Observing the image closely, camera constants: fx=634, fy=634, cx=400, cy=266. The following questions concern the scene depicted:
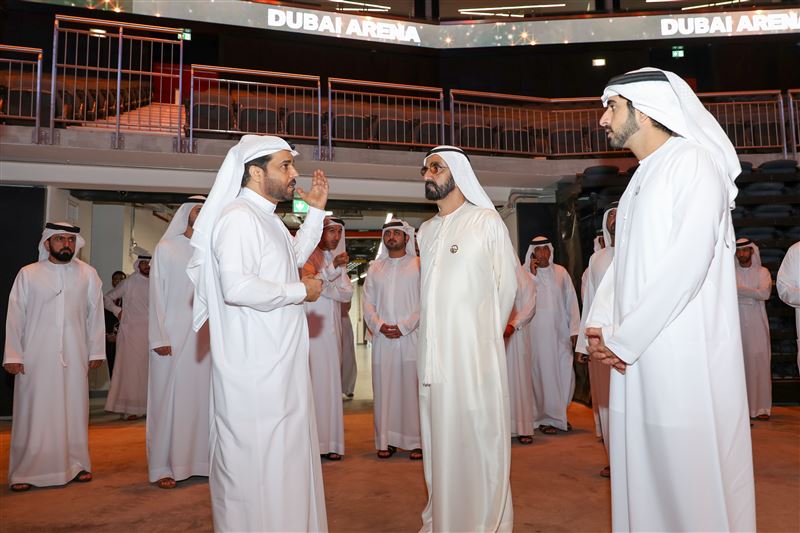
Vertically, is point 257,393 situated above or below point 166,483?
above

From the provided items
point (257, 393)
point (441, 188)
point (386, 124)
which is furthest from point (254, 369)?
point (386, 124)

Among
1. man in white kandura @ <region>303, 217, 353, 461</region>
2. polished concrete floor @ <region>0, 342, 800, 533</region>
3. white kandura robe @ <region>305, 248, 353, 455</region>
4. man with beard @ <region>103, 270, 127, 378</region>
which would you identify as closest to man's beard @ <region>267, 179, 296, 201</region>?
polished concrete floor @ <region>0, 342, 800, 533</region>

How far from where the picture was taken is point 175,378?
438 centimetres

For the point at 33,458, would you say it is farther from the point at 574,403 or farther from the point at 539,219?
the point at 539,219

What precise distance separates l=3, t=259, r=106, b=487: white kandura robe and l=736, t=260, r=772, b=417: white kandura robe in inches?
250

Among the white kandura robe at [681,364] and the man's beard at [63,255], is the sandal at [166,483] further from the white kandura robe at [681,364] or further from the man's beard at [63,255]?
the white kandura robe at [681,364]

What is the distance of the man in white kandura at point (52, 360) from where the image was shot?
4262 millimetres

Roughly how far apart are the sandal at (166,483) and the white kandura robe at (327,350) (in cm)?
116

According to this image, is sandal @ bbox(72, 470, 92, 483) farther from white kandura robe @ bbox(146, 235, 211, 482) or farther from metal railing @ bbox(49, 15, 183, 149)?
metal railing @ bbox(49, 15, 183, 149)

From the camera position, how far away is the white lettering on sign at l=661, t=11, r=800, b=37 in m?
12.9

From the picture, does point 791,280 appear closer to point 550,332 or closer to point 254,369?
point 550,332

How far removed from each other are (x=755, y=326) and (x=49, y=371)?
689cm

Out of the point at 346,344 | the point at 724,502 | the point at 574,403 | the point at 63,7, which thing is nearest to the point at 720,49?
the point at 574,403

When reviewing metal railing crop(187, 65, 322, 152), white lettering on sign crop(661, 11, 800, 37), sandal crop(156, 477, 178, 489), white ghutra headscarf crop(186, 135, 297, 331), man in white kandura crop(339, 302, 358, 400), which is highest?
white lettering on sign crop(661, 11, 800, 37)
